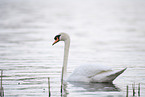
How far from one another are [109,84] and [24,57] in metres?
5.79

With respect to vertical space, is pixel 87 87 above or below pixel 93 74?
below

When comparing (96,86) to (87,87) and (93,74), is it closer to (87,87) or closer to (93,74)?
(87,87)

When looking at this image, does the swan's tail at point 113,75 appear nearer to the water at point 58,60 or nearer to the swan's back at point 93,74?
the swan's back at point 93,74

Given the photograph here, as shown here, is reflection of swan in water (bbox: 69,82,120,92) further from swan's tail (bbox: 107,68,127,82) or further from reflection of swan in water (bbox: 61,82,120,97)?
swan's tail (bbox: 107,68,127,82)

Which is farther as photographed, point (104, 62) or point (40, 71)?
point (104, 62)

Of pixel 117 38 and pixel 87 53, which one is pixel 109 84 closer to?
pixel 87 53

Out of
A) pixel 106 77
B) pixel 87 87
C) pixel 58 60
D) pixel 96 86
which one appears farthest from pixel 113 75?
pixel 58 60

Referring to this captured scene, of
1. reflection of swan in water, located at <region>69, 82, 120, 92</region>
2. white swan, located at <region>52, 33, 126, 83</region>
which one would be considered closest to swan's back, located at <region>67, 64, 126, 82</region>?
white swan, located at <region>52, 33, 126, 83</region>

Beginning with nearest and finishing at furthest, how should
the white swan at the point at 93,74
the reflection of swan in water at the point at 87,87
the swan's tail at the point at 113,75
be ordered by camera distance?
the reflection of swan in water at the point at 87,87 → the swan's tail at the point at 113,75 → the white swan at the point at 93,74

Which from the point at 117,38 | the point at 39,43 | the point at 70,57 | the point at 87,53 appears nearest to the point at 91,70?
the point at 70,57

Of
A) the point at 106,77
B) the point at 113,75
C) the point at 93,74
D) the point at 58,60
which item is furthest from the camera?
the point at 58,60

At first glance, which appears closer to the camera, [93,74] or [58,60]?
[93,74]

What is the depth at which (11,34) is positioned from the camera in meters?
25.2

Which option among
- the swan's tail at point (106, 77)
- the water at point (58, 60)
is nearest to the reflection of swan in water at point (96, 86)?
the water at point (58, 60)
